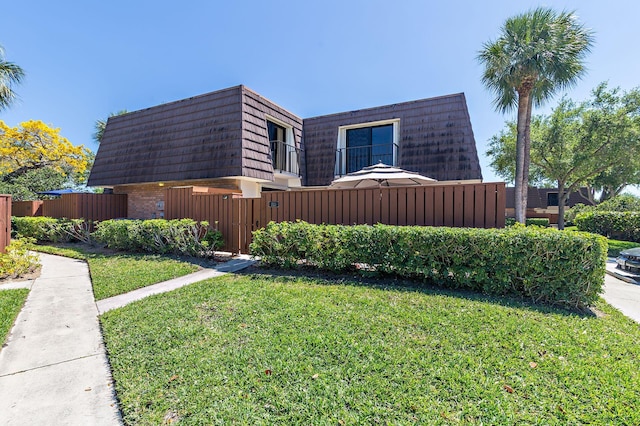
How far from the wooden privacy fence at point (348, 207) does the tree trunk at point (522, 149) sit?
8.04m

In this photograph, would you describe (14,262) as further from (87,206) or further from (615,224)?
(615,224)

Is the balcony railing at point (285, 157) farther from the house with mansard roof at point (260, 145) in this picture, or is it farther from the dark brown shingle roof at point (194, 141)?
the dark brown shingle roof at point (194, 141)

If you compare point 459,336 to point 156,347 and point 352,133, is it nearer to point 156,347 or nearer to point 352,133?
point 156,347

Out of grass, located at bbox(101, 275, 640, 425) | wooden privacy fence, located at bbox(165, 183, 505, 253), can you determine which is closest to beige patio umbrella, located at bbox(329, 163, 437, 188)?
wooden privacy fence, located at bbox(165, 183, 505, 253)

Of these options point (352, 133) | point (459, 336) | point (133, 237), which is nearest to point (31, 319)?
point (133, 237)

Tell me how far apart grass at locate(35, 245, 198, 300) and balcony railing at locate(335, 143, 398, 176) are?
8.20 meters

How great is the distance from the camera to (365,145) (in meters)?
13.1

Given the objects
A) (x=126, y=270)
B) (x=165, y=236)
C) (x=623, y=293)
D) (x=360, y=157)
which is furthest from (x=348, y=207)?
(x=360, y=157)

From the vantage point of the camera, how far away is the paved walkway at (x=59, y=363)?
7.36 ft

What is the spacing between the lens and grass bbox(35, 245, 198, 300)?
5477 millimetres

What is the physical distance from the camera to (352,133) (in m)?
13.4

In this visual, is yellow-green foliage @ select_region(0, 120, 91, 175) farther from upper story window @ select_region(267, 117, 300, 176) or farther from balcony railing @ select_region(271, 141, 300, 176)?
balcony railing @ select_region(271, 141, 300, 176)

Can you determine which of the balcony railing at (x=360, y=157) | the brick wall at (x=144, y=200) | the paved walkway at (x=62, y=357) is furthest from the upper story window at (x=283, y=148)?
the paved walkway at (x=62, y=357)

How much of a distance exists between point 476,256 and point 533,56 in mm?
10794
